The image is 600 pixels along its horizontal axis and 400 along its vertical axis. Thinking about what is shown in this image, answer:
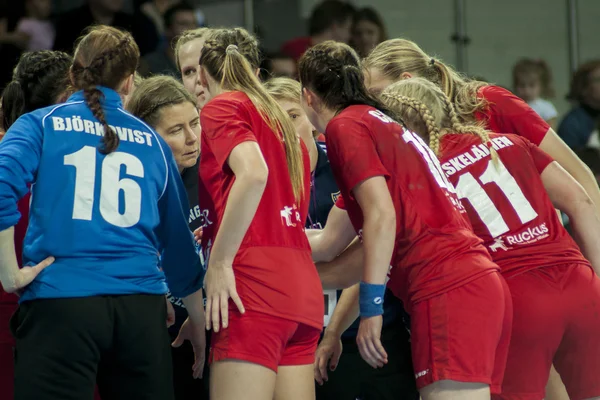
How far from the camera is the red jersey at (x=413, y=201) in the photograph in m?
3.01

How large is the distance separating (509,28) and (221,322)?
623cm

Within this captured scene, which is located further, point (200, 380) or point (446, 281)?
point (200, 380)

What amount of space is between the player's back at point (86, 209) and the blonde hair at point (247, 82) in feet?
1.28

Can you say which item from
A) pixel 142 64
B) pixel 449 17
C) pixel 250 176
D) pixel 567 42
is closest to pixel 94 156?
pixel 250 176

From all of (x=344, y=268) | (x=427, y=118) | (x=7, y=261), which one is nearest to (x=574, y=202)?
(x=427, y=118)

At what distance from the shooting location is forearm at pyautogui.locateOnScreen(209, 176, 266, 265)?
110 inches

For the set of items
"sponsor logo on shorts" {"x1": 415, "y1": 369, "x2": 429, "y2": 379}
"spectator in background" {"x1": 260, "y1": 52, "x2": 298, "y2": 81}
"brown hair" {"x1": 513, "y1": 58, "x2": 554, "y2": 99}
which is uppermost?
"sponsor logo on shorts" {"x1": 415, "y1": 369, "x2": 429, "y2": 379}

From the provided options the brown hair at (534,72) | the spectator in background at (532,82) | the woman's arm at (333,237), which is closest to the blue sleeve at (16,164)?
the woman's arm at (333,237)

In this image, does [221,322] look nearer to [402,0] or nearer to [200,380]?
[200,380]

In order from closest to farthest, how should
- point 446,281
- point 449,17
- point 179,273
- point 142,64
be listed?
point 446,281
point 179,273
point 142,64
point 449,17

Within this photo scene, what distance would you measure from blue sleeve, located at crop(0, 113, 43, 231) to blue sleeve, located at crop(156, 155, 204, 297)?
46 centimetres

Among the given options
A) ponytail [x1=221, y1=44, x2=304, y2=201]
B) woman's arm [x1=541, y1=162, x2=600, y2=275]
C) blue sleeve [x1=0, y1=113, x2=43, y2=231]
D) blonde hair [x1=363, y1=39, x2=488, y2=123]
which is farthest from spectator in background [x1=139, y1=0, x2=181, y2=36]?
blue sleeve [x1=0, y1=113, x2=43, y2=231]

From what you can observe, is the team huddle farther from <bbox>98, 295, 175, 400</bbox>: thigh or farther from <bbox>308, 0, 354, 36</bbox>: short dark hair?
<bbox>308, 0, 354, 36</bbox>: short dark hair

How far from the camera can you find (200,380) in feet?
13.0
